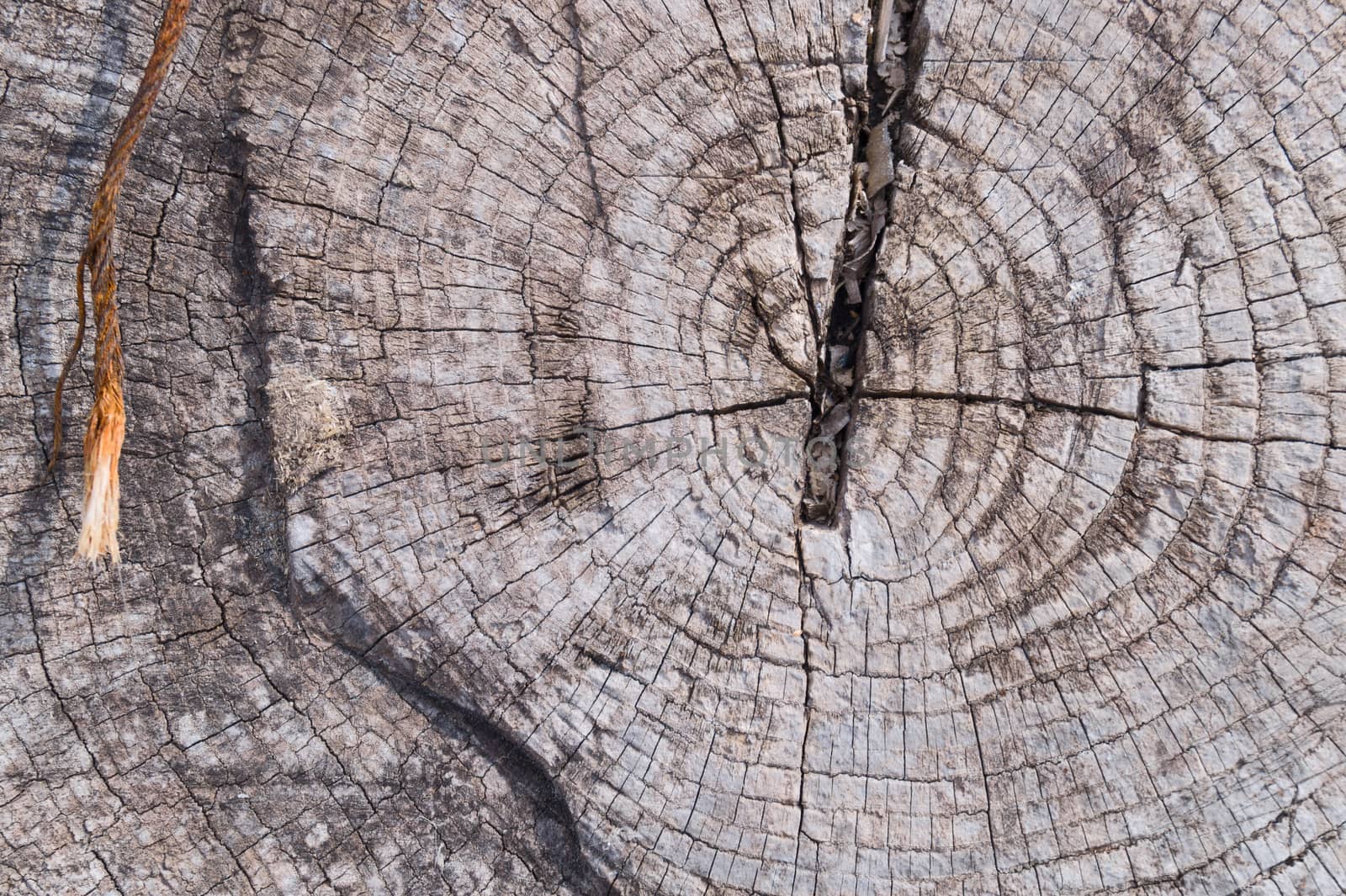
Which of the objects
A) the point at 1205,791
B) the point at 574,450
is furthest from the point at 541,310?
the point at 1205,791

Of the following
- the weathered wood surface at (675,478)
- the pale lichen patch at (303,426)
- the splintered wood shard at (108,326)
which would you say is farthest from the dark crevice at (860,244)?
the splintered wood shard at (108,326)

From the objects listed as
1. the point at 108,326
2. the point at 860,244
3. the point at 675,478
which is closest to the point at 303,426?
the point at 108,326

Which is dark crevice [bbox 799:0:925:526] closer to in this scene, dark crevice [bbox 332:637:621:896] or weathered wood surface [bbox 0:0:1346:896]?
weathered wood surface [bbox 0:0:1346:896]

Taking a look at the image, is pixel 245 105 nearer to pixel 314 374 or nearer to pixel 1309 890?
pixel 314 374

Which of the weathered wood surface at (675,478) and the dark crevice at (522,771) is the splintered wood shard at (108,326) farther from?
the dark crevice at (522,771)

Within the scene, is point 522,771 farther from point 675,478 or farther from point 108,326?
point 108,326

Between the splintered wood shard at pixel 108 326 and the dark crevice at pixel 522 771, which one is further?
the dark crevice at pixel 522 771

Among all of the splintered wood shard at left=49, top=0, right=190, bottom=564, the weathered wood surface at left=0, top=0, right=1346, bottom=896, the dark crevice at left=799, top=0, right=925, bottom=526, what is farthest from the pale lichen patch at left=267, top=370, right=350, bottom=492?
the dark crevice at left=799, top=0, right=925, bottom=526
